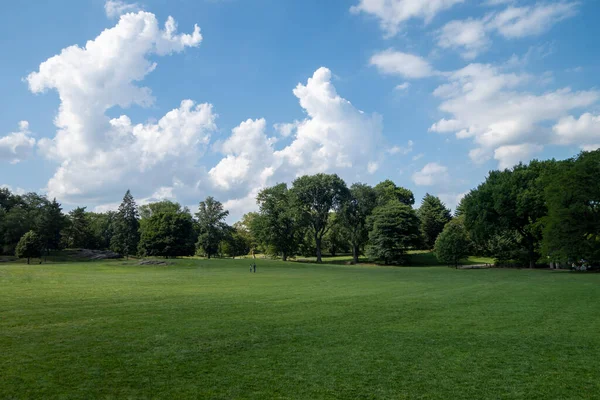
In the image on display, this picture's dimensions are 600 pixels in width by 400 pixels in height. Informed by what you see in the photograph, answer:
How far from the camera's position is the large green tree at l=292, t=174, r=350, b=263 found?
276 feet

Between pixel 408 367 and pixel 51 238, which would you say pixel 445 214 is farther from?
pixel 408 367

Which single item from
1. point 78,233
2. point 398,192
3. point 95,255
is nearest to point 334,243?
point 398,192

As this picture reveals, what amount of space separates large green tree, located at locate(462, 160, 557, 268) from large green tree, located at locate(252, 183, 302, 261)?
35.7m

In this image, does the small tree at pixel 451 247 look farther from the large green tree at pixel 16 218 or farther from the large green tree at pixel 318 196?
the large green tree at pixel 16 218

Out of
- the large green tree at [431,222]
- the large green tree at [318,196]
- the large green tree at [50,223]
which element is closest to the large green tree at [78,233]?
A: the large green tree at [50,223]

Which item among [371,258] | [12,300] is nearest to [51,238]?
[371,258]

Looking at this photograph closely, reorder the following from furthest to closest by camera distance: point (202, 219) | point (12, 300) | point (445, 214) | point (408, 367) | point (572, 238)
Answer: point (445, 214)
point (202, 219)
point (572, 238)
point (12, 300)
point (408, 367)

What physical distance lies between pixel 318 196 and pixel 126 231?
4873 centimetres

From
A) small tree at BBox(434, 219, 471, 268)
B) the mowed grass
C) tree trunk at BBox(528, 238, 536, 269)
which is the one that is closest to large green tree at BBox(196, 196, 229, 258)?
small tree at BBox(434, 219, 471, 268)

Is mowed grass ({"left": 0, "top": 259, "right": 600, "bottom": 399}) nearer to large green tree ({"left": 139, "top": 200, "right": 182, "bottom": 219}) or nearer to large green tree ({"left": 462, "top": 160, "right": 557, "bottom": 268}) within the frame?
large green tree ({"left": 462, "top": 160, "right": 557, "bottom": 268})

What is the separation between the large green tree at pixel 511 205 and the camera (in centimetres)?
5494

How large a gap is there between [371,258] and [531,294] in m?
54.4

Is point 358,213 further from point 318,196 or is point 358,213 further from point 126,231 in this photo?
point 126,231

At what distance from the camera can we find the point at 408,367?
9406 mm
